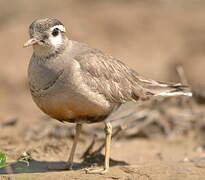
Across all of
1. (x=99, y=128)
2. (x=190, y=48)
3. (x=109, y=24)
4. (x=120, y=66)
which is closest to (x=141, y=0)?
(x=109, y=24)

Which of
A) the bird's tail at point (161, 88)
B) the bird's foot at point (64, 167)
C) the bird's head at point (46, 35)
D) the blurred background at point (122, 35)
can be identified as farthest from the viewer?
the blurred background at point (122, 35)

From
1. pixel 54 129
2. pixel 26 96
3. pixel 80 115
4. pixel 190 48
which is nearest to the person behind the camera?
pixel 80 115

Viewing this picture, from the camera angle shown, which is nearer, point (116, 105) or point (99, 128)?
point (116, 105)

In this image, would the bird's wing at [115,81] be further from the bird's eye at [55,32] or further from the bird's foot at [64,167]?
the bird's foot at [64,167]

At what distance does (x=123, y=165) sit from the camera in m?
8.09

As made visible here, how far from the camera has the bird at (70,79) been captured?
7203 millimetres

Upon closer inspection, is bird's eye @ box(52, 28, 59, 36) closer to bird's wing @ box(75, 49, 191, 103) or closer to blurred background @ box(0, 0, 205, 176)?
bird's wing @ box(75, 49, 191, 103)

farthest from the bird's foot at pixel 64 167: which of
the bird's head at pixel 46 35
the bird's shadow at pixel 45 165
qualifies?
the bird's head at pixel 46 35

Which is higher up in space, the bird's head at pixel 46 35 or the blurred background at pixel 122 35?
the blurred background at pixel 122 35

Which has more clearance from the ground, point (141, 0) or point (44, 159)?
point (141, 0)

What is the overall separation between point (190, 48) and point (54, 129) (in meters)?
7.31

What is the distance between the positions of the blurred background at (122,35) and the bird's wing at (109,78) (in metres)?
5.24

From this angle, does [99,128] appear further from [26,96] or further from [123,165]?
[26,96]

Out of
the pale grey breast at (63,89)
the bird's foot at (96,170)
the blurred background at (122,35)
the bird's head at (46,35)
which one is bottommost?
the bird's foot at (96,170)
